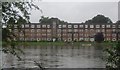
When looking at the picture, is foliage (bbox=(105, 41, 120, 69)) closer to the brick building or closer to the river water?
the river water

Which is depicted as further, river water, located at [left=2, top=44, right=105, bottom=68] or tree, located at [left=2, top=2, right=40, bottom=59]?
river water, located at [left=2, top=44, right=105, bottom=68]

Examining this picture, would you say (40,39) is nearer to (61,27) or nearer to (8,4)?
(61,27)

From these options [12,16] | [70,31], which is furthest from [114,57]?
[70,31]

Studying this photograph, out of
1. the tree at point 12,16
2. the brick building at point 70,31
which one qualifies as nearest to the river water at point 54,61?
the tree at point 12,16

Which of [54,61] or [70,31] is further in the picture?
[70,31]

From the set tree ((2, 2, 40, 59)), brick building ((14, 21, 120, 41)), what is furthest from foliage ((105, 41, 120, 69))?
brick building ((14, 21, 120, 41))

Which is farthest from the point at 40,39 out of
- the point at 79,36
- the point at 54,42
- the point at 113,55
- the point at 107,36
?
the point at 113,55

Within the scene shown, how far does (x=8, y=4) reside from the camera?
428 cm

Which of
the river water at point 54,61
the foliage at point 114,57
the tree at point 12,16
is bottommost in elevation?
the river water at point 54,61

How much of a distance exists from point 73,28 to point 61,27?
14.0ft

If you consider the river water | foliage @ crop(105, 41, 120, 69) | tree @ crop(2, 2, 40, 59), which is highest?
tree @ crop(2, 2, 40, 59)

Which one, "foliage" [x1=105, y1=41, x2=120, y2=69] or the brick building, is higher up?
the brick building

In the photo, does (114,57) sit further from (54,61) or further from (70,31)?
(70,31)

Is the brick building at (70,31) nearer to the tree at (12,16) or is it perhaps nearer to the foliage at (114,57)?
the foliage at (114,57)
